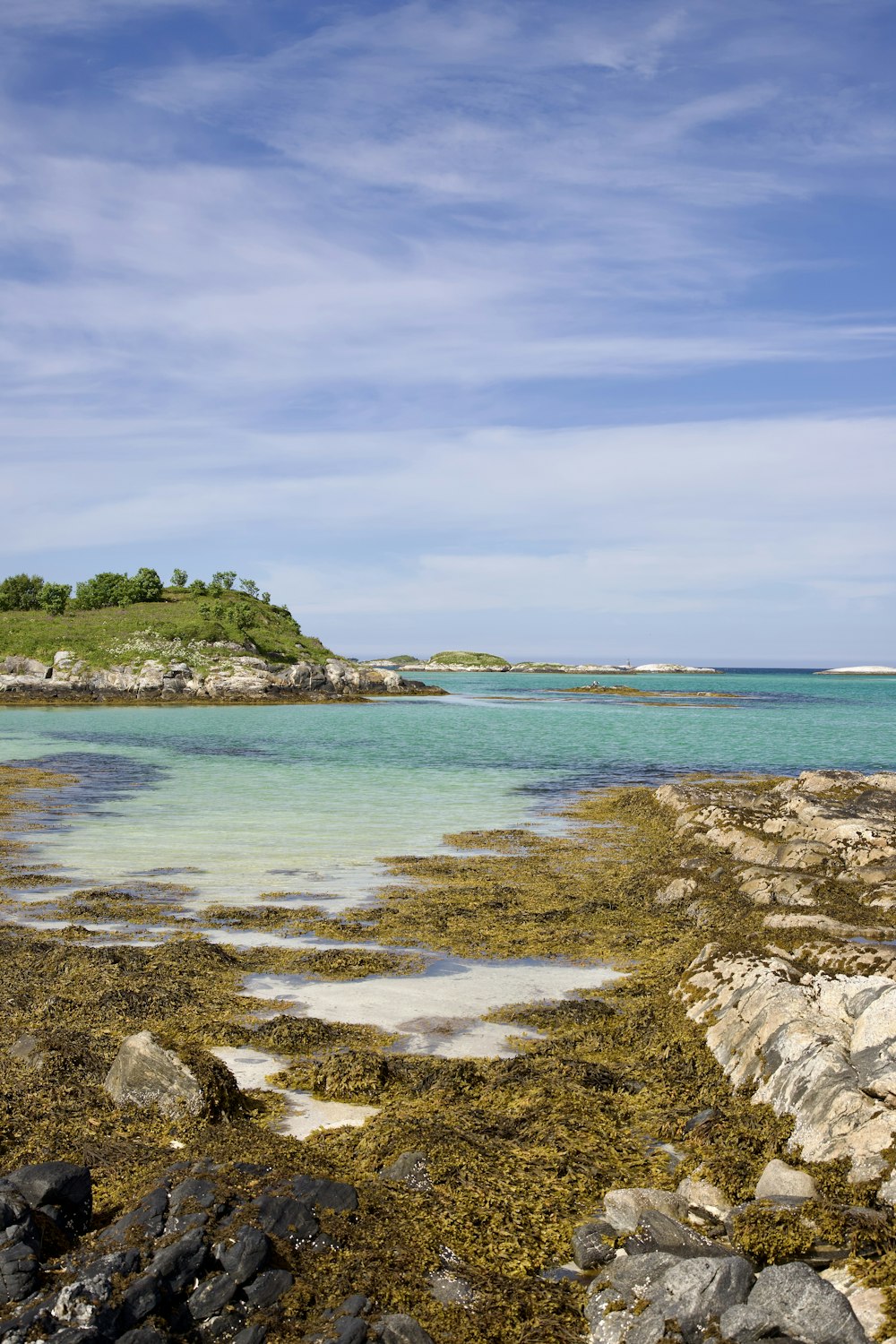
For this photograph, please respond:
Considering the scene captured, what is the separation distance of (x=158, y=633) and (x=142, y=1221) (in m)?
99.3

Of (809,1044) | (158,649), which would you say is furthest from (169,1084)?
(158,649)

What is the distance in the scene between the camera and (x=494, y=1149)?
7.51m

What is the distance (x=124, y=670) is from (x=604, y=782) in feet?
223

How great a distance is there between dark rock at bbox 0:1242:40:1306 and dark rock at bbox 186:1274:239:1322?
37.1 inches

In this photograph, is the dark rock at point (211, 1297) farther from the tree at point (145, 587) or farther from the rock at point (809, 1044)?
the tree at point (145, 587)

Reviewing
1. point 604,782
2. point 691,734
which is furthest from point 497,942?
point 691,734

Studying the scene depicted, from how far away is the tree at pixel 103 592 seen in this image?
11338cm

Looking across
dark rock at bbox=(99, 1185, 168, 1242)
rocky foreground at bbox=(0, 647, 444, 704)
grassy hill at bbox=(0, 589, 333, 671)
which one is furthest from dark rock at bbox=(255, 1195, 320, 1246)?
grassy hill at bbox=(0, 589, 333, 671)

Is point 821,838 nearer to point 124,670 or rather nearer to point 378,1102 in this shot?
point 378,1102

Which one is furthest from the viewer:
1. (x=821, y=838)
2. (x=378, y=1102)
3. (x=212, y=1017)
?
(x=821, y=838)

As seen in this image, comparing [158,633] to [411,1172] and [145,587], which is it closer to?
[145,587]

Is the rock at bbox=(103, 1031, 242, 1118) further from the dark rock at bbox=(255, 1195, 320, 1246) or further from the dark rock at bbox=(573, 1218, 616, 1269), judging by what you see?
the dark rock at bbox=(573, 1218, 616, 1269)

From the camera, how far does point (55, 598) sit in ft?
357

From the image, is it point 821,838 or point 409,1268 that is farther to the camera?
point 821,838
